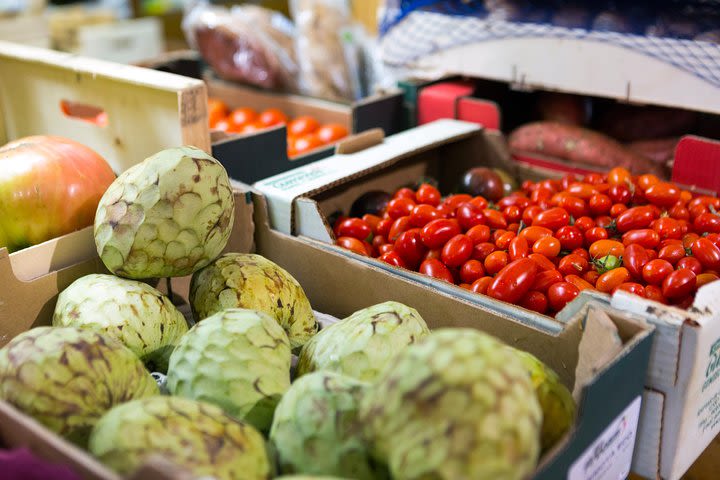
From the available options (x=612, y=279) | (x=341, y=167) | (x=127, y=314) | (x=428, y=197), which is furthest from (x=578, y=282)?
(x=127, y=314)

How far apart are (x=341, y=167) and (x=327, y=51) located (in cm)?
117

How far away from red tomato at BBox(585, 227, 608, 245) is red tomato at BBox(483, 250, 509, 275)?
0.76 ft

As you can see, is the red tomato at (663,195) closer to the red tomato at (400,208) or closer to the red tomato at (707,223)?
the red tomato at (707,223)

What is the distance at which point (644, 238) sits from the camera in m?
1.51

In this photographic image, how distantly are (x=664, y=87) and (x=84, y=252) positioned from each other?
4.85ft

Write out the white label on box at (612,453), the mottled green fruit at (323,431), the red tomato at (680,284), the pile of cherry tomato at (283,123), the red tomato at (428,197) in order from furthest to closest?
the pile of cherry tomato at (283,123) < the red tomato at (428,197) < the red tomato at (680,284) < the white label on box at (612,453) < the mottled green fruit at (323,431)

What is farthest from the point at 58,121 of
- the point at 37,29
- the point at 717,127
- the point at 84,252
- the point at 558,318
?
the point at 37,29

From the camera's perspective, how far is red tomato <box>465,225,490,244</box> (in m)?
1.58

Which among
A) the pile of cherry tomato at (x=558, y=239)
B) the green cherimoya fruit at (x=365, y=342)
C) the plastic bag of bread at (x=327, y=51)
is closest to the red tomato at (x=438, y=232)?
the pile of cherry tomato at (x=558, y=239)

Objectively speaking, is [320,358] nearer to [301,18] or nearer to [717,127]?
[717,127]

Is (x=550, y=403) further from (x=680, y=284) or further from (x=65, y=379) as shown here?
(x=65, y=379)

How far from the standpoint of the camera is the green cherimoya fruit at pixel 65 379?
3.07 feet

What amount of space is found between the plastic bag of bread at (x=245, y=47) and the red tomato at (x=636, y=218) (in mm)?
1559

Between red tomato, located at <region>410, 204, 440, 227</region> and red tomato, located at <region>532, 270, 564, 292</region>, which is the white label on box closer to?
red tomato, located at <region>532, 270, 564, 292</region>
